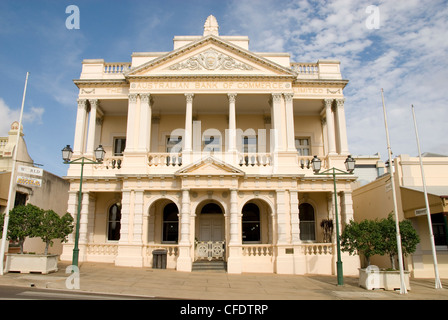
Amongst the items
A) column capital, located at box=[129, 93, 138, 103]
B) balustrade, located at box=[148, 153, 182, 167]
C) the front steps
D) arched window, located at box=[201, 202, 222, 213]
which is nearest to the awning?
the front steps

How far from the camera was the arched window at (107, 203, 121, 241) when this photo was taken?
74.5 ft

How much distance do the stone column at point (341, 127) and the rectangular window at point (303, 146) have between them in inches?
124

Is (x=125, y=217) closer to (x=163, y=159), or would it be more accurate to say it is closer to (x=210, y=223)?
(x=163, y=159)

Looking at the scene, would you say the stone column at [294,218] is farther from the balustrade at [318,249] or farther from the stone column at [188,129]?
the stone column at [188,129]

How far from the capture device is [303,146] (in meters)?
24.9

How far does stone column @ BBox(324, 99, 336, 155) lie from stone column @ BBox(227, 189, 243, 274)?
6.96 meters

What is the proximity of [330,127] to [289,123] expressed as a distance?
301 cm

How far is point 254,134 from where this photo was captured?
79.0 ft

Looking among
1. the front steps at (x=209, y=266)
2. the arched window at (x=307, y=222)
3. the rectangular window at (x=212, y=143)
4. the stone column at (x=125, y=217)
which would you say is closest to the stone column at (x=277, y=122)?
the rectangular window at (x=212, y=143)

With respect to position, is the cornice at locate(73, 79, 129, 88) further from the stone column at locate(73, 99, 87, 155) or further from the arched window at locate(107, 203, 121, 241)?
the arched window at locate(107, 203, 121, 241)

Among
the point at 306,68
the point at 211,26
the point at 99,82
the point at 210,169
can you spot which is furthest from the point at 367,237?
the point at 99,82

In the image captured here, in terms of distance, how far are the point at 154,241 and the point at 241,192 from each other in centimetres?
653
